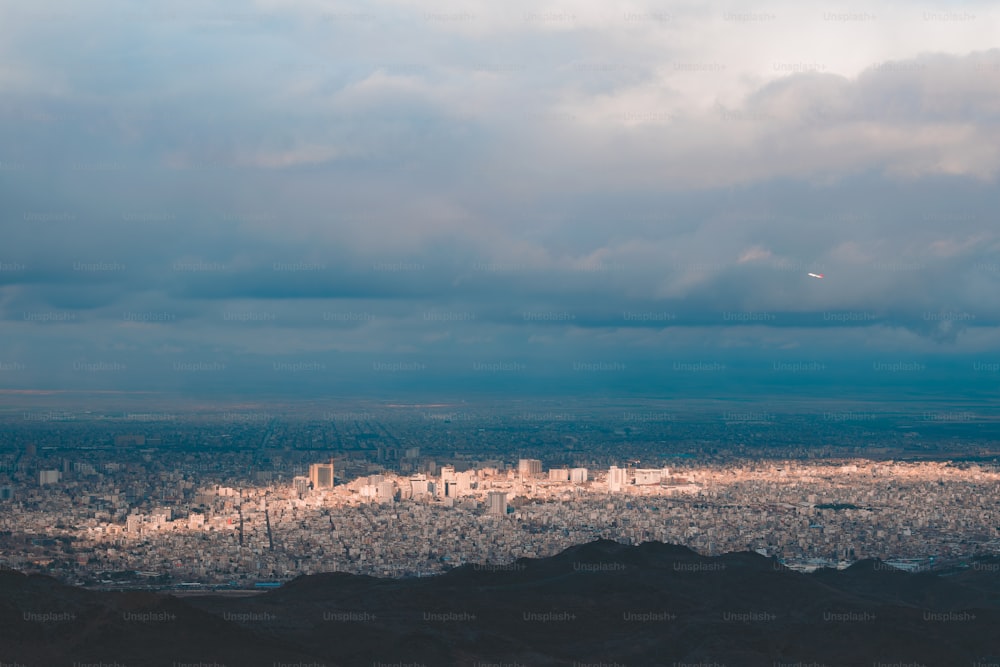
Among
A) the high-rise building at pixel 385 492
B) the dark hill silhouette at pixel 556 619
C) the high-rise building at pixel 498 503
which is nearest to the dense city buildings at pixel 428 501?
the high-rise building at pixel 498 503

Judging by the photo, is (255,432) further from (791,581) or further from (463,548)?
(791,581)

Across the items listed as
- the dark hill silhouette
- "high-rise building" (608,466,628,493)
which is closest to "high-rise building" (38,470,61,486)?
"high-rise building" (608,466,628,493)

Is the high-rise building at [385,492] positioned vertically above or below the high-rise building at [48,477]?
below

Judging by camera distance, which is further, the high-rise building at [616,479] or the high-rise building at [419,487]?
the high-rise building at [616,479]

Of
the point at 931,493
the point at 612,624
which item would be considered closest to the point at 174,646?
the point at 612,624

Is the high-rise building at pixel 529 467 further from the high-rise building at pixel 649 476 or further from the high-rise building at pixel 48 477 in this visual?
the high-rise building at pixel 48 477

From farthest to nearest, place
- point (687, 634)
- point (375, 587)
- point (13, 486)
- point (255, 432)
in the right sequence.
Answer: point (255, 432) < point (13, 486) < point (375, 587) < point (687, 634)

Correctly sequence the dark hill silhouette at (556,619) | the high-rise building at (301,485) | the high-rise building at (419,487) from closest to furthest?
the dark hill silhouette at (556,619) → the high-rise building at (301,485) → the high-rise building at (419,487)
